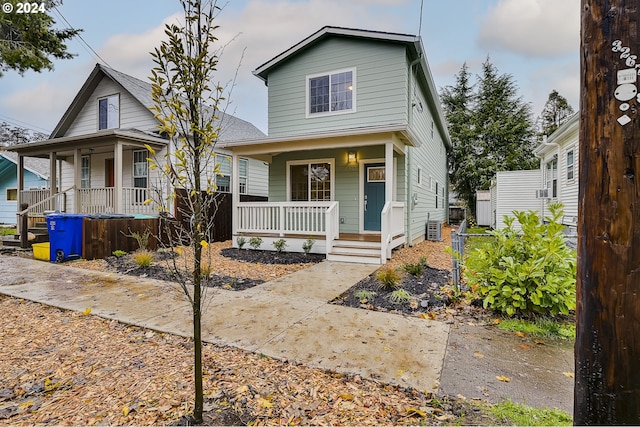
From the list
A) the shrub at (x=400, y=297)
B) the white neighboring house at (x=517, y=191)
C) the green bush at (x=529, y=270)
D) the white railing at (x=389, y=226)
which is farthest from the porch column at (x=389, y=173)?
the white neighboring house at (x=517, y=191)

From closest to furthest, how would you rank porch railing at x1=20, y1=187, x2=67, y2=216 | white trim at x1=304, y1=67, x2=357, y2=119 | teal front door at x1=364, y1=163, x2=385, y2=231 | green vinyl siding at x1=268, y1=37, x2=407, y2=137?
1. green vinyl siding at x1=268, y1=37, x2=407, y2=137
2. teal front door at x1=364, y1=163, x2=385, y2=231
3. white trim at x1=304, y1=67, x2=357, y2=119
4. porch railing at x1=20, y1=187, x2=67, y2=216

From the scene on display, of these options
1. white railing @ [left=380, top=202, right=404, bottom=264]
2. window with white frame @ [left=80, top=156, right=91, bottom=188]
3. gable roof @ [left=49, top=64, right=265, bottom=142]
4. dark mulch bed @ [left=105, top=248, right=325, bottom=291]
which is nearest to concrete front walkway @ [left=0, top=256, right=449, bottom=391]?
dark mulch bed @ [left=105, top=248, right=325, bottom=291]

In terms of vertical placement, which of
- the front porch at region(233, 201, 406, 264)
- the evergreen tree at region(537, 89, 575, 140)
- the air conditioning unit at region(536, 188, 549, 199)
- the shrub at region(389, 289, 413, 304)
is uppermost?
the evergreen tree at region(537, 89, 575, 140)

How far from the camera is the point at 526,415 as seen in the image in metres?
2.10

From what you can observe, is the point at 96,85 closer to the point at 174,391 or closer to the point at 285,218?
the point at 285,218

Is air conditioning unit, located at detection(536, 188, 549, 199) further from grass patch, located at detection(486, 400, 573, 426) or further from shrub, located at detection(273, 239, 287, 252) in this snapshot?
grass patch, located at detection(486, 400, 573, 426)

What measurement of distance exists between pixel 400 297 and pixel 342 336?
1.54m

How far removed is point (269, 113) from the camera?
11266mm

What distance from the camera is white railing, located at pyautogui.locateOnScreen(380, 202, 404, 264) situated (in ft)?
24.7

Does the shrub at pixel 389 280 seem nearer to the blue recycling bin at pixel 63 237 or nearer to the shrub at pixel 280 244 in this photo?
the shrub at pixel 280 244

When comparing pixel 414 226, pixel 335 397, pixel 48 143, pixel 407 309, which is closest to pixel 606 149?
pixel 335 397

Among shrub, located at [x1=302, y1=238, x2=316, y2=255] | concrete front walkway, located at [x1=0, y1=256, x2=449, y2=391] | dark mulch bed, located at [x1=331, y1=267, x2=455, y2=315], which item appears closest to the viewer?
concrete front walkway, located at [x1=0, y1=256, x2=449, y2=391]

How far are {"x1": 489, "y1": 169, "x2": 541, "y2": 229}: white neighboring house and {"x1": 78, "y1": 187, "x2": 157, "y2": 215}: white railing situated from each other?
1534cm

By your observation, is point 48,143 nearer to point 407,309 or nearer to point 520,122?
point 407,309
